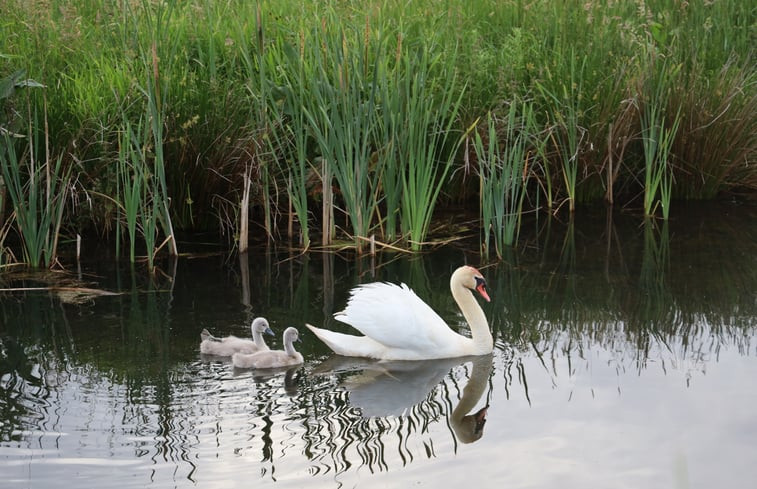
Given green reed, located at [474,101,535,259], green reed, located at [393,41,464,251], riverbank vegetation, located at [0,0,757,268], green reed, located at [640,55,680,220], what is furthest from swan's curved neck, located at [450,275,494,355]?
green reed, located at [640,55,680,220]

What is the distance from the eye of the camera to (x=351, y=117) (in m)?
8.23

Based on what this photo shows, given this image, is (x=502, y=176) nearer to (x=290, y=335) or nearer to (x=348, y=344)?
(x=348, y=344)

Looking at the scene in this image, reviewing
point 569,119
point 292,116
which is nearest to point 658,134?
point 569,119

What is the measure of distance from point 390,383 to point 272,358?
689 mm

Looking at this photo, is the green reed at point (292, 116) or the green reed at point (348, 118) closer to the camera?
the green reed at point (348, 118)

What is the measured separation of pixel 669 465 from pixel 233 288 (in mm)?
3869

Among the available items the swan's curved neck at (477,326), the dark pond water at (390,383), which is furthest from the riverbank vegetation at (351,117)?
the swan's curved neck at (477,326)

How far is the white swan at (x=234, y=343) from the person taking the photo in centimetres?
652

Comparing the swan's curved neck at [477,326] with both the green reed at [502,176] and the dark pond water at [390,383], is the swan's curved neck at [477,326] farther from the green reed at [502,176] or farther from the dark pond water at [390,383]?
the green reed at [502,176]

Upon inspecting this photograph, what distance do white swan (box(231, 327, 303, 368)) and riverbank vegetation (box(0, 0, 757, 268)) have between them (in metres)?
2.07

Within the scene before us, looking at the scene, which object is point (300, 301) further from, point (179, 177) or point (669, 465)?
point (669, 465)

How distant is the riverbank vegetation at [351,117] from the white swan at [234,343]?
5.89 ft

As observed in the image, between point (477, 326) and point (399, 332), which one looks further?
point (477, 326)

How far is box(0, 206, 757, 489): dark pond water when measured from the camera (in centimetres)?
514
